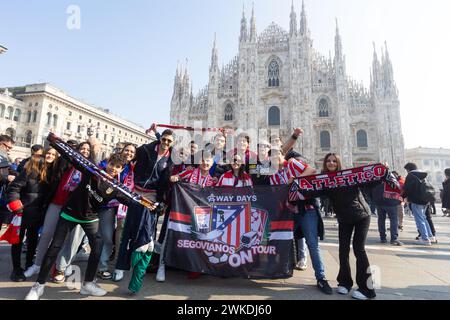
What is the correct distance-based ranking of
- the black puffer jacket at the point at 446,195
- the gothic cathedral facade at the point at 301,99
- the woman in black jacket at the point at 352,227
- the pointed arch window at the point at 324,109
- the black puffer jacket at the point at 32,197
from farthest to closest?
1. the pointed arch window at the point at 324,109
2. the gothic cathedral facade at the point at 301,99
3. the black puffer jacket at the point at 446,195
4. the black puffer jacket at the point at 32,197
5. the woman in black jacket at the point at 352,227

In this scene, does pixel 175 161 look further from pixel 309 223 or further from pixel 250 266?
pixel 309 223

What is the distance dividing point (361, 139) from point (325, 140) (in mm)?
4109

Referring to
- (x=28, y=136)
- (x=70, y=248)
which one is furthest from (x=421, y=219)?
(x=28, y=136)

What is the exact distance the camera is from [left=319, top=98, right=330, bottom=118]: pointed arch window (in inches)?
1231

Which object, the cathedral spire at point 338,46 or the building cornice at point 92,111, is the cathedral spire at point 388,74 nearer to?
the cathedral spire at point 338,46

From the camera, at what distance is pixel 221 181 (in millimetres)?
3844

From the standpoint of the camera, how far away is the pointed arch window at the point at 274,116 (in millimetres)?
32781

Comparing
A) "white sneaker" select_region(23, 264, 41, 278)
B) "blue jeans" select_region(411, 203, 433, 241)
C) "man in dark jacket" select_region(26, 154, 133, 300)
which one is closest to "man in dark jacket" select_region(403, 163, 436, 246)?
"blue jeans" select_region(411, 203, 433, 241)

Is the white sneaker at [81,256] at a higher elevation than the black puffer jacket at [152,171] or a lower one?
lower

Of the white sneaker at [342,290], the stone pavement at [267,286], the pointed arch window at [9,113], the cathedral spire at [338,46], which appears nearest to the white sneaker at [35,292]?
the stone pavement at [267,286]
